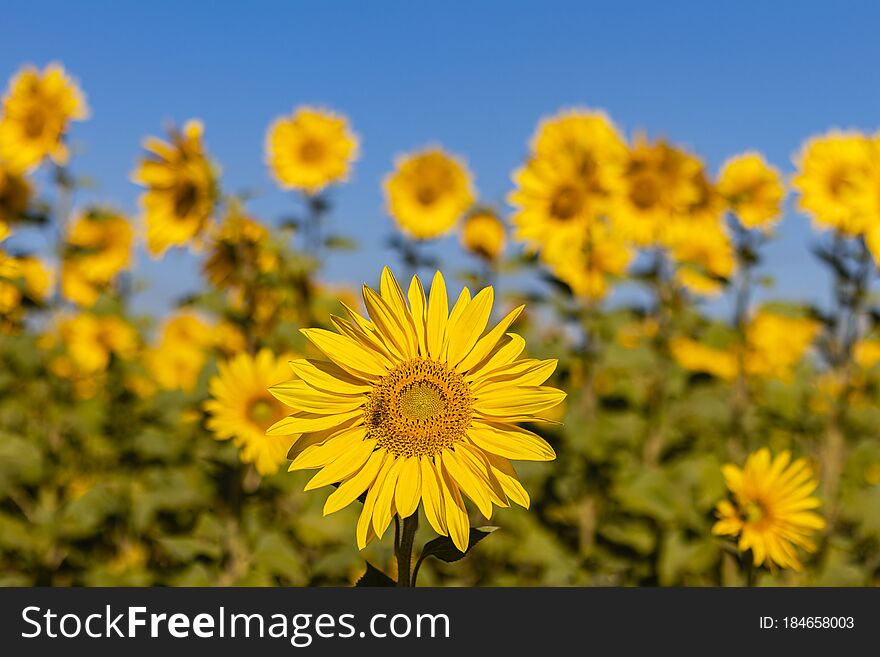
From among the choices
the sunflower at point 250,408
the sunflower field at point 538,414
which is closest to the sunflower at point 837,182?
the sunflower field at point 538,414

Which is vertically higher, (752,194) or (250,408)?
(752,194)

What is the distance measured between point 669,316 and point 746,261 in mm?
588

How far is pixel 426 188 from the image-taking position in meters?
6.55

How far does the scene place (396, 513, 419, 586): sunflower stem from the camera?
149cm

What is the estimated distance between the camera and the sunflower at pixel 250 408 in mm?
3559

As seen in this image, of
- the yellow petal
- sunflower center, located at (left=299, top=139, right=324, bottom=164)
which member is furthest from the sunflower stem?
sunflower center, located at (left=299, top=139, right=324, bottom=164)

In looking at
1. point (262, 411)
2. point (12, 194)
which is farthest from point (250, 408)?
point (12, 194)

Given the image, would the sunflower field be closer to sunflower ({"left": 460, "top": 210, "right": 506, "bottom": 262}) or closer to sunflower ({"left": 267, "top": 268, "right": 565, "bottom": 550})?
sunflower ({"left": 460, "top": 210, "right": 506, "bottom": 262})

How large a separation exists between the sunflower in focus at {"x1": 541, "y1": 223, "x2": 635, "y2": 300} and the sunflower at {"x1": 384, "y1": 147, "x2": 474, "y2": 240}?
1412 mm

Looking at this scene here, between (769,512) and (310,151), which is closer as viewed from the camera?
(769,512)

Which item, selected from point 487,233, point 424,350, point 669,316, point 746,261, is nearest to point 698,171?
point 746,261

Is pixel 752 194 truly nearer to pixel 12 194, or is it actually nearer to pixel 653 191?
pixel 653 191

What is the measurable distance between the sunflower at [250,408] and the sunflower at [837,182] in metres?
3.05

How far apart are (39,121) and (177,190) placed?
1599mm
